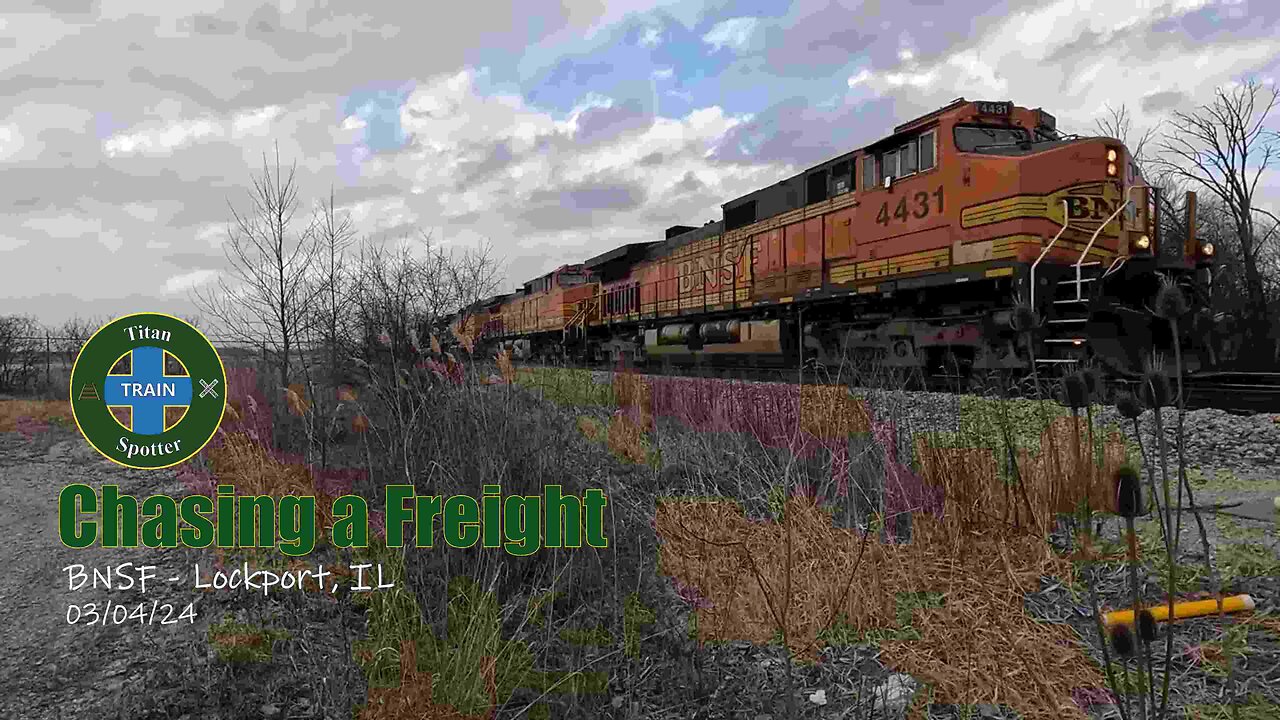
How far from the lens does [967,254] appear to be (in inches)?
343

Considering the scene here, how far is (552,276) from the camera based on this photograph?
25844 millimetres

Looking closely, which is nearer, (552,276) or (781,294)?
(781,294)

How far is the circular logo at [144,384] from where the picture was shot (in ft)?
11.3

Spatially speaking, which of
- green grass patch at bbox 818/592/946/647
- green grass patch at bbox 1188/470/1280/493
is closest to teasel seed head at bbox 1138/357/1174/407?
green grass patch at bbox 818/592/946/647

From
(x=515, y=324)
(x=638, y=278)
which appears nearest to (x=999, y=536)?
(x=638, y=278)

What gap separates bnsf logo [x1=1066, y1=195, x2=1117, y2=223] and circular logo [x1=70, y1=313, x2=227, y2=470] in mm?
8056

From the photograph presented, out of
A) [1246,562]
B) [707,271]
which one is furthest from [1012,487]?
[707,271]

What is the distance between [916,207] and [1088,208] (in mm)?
1844

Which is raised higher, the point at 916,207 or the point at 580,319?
the point at 916,207

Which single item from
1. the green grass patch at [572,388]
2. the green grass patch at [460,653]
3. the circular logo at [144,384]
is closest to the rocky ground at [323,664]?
the green grass patch at [460,653]

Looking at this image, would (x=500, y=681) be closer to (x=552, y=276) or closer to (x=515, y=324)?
(x=552, y=276)

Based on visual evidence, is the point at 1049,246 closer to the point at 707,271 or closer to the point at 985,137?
the point at 985,137

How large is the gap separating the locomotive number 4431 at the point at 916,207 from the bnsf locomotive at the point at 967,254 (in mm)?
17

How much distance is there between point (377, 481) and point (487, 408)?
725 millimetres
